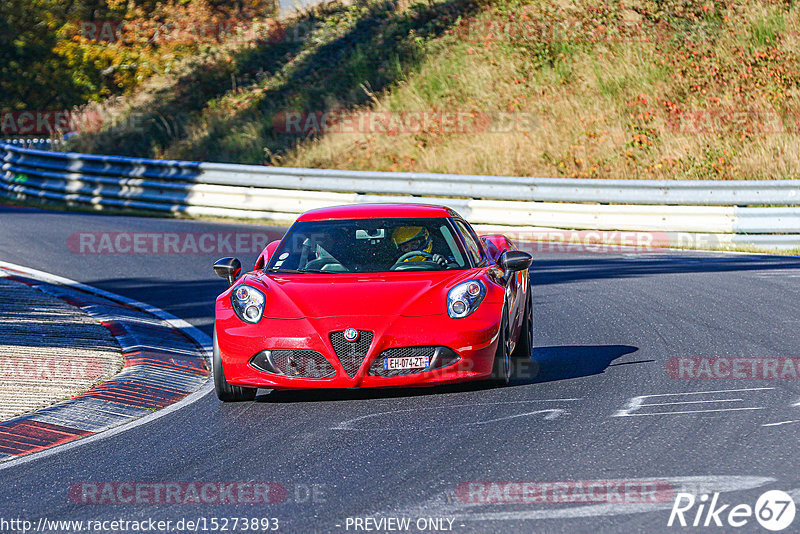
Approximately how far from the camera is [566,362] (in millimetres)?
9375

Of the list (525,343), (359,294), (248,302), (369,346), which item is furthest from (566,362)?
(248,302)

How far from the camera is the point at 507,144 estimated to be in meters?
25.6

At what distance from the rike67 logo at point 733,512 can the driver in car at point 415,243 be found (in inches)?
Result: 153

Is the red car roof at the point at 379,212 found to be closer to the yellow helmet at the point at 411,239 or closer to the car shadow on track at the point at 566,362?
the yellow helmet at the point at 411,239

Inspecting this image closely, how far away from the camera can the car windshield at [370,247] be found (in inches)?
349

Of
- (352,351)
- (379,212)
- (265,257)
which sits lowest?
(352,351)

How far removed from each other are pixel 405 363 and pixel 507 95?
21.5 m

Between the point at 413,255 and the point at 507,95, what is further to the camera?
the point at 507,95

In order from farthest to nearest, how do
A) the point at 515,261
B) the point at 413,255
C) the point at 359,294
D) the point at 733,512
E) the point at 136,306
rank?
the point at 136,306
the point at 413,255
the point at 515,261
the point at 359,294
the point at 733,512

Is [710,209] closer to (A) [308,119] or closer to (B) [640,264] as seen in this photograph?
(B) [640,264]

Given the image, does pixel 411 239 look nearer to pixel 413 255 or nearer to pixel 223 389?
pixel 413 255

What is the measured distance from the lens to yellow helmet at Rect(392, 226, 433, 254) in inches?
355

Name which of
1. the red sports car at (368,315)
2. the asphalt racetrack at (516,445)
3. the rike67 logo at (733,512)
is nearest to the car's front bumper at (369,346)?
the red sports car at (368,315)

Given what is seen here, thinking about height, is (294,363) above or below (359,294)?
below
